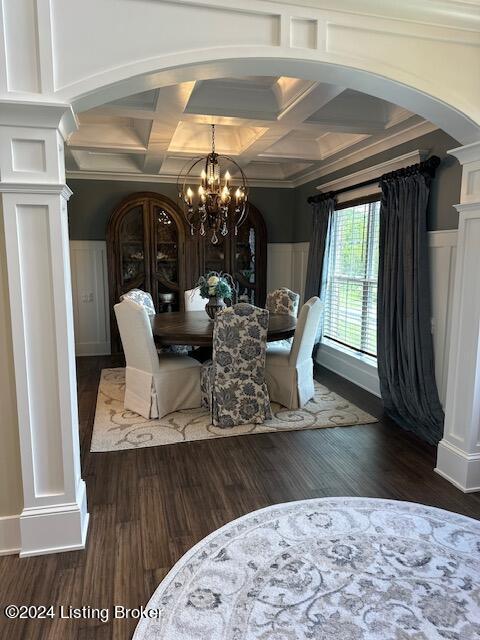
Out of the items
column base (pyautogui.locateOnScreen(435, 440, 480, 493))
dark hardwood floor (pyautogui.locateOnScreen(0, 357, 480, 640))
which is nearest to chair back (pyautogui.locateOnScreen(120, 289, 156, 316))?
dark hardwood floor (pyautogui.locateOnScreen(0, 357, 480, 640))

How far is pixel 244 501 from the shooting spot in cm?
267

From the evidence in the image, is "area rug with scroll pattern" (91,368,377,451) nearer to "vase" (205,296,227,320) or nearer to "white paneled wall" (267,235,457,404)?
"white paneled wall" (267,235,457,404)

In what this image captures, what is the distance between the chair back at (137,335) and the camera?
144 inches

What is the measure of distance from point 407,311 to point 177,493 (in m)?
2.34

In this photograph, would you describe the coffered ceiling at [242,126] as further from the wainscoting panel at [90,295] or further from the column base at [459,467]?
the column base at [459,467]

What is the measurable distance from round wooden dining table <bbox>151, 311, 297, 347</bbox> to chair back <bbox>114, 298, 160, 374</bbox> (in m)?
0.14

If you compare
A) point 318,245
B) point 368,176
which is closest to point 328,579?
point 368,176

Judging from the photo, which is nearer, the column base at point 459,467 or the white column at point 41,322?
the white column at point 41,322

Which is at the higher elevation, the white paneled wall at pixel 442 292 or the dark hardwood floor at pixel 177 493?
the white paneled wall at pixel 442 292

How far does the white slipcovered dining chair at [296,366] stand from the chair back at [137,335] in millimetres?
1100

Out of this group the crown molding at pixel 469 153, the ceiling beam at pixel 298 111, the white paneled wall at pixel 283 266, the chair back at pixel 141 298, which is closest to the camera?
the crown molding at pixel 469 153

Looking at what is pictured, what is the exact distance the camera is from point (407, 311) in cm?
369

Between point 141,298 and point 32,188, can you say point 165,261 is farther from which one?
point 32,188

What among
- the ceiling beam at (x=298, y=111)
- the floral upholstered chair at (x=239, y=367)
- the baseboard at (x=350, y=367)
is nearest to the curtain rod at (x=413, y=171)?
the ceiling beam at (x=298, y=111)
